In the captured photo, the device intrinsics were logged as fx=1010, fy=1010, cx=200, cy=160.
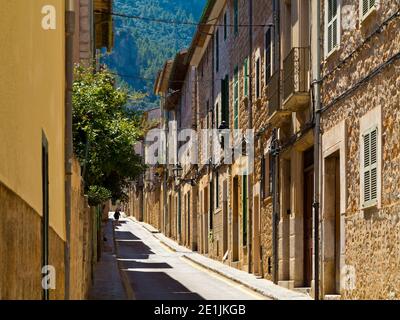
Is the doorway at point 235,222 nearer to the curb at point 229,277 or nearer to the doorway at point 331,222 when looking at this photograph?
the curb at point 229,277

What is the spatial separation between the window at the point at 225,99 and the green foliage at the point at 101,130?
6582 mm

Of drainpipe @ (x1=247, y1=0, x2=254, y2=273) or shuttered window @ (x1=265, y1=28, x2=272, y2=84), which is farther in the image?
drainpipe @ (x1=247, y1=0, x2=254, y2=273)

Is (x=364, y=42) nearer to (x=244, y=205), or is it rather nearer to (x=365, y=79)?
(x=365, y=79)

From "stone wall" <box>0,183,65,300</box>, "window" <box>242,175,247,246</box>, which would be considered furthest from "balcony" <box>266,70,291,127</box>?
"stone wall" <box>0,183,65,300</box>

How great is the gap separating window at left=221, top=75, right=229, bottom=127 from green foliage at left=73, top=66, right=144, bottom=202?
6582 mm

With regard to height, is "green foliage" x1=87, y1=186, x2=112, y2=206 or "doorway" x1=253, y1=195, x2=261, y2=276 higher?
"green foliage" x1=87, y1=186, x2=112, y2=206

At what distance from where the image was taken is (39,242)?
8.61 meters

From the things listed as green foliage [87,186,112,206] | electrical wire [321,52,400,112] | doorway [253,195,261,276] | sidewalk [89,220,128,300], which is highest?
electrical wire [321,52,400,112]

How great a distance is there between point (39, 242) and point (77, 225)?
7893 mm

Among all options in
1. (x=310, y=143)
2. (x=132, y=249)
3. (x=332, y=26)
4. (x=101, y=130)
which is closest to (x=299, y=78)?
(x=310, y=143)

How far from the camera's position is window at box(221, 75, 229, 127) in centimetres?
3506

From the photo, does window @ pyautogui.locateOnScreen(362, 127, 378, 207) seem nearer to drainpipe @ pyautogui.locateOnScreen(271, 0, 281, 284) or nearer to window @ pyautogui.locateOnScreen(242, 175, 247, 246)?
drainpipe @ pyautogui.locateOnScreen(271, 0, 281, 284)
